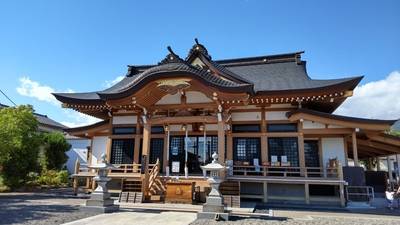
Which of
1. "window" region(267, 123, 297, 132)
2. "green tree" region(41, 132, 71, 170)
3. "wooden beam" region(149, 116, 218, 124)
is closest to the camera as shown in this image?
"wooden beam" region(149, 116, 218, 124)

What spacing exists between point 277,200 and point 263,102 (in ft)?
13.9

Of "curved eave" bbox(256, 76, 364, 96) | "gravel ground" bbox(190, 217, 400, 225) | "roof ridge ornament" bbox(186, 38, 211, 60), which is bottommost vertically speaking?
"gravel ground" bbox(190, 217, 400, 225)

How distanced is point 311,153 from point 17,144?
14916 millimetres

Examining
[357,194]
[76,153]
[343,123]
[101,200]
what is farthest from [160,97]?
[76,153]

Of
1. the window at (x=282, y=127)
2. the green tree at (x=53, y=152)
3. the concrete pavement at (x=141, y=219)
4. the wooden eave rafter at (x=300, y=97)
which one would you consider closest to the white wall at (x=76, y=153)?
the green tree at (x=53, y=152)

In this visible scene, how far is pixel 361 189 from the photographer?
11664mm

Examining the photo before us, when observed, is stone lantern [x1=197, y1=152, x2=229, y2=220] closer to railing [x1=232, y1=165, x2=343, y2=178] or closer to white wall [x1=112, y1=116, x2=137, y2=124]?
railing [x1=232, y1=165, x2=343, y2=178]

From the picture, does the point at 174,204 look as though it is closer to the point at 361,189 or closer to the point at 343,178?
the point at 343,178

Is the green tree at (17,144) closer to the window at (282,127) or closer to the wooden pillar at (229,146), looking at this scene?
the wooden pillar at (229,146)

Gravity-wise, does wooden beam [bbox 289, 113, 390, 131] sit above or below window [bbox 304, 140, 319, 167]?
above

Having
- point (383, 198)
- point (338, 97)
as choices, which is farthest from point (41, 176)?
point (383, 198)

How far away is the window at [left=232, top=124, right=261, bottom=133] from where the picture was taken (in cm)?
1329

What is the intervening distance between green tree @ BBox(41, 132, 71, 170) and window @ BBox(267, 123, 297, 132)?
54.6ft

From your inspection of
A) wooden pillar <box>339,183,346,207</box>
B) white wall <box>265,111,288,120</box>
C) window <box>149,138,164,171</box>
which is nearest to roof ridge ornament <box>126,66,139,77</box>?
window <box>149,138,164,171</box>
